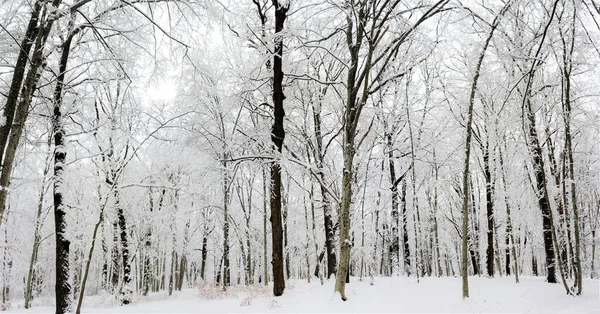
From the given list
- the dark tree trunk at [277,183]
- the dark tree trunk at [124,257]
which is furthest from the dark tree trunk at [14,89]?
the dark tree trunk at [124,257]

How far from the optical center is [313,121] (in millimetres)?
14625

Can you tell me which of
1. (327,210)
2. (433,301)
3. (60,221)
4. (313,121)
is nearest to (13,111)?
(60,221)

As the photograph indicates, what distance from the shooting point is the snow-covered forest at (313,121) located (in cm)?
689

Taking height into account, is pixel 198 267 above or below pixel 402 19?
below

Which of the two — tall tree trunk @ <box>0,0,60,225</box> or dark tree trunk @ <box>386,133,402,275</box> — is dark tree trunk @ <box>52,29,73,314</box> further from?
dark tree trunk @ <box>386,133,402,275</box>

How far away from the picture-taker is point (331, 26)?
357 inches

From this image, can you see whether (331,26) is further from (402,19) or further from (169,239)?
(169,239)

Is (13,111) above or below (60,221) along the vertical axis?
above

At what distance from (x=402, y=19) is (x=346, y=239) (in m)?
4.71

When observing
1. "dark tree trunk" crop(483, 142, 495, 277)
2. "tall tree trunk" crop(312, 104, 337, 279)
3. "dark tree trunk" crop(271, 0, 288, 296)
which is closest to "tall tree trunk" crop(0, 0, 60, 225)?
"dark tree trunk" crop(271, 0, 288, 296)

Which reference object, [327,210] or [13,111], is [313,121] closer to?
[327,210]

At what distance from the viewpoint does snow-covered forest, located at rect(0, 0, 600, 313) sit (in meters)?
6.89

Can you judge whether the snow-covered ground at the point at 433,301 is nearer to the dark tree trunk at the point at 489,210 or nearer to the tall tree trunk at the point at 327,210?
the tall tree trunk at the point at 327,210

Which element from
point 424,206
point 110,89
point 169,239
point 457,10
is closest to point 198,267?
point 169,239
